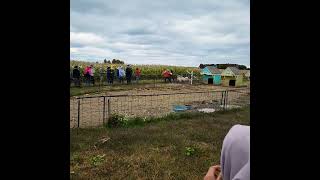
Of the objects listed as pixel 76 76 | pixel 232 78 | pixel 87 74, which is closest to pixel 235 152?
pixel 76 76

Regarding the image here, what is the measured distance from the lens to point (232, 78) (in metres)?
31.8

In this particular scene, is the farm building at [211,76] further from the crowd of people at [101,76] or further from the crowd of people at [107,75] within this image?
the crowd of people at [101,76]

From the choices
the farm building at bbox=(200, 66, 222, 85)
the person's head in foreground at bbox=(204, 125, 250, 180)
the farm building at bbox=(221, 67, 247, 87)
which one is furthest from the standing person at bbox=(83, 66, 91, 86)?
the person's head in foreground at bbox=(204, 125, 250, 180)

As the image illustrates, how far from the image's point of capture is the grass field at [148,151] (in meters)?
5.22

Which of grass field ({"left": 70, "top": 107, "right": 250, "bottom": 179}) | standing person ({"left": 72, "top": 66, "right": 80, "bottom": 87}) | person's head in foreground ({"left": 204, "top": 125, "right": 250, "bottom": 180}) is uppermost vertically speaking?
standing person ({"left": 72, "top": 66, "right": 80, "bottom": 87})

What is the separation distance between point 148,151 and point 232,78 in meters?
26.6

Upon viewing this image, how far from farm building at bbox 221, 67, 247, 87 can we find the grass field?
2300 cm

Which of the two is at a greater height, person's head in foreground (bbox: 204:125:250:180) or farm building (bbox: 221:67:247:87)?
farm building (bbox: 221:67:247:87)

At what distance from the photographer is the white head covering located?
1.62m

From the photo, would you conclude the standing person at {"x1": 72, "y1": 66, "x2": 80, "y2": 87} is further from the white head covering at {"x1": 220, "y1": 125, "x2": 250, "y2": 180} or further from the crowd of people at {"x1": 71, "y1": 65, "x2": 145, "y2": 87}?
the white head covering at {"x1": 220, "y1": 125, "x2": 250, "y2": 180}

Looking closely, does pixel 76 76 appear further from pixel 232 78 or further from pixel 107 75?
pixel 232 78
